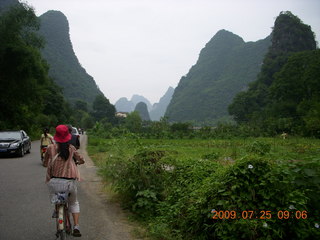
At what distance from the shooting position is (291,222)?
409 cm

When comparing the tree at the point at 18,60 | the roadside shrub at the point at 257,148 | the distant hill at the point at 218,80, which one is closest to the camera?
the roadside shrub at the point at 257,148

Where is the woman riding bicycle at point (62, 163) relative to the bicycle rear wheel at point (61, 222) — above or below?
above

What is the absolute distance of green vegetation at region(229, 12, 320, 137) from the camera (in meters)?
43.1

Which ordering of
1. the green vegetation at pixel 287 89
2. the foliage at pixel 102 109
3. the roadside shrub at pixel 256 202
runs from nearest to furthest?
the roadside shrub at pixel 256 202, the green vegetation at pixel 287 89, the foliage at pixel 102 109

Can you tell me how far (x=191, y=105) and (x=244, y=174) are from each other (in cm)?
15953

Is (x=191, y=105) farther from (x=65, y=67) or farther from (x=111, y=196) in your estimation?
(x=111, y=196)

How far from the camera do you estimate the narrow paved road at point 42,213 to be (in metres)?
5.32

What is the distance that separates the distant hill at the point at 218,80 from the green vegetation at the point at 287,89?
51676 millimetres

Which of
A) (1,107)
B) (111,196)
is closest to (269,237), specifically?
(111,196)

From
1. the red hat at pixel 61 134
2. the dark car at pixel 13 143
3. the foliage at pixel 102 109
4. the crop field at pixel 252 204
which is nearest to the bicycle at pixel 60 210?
the red hat at pixel 61 134

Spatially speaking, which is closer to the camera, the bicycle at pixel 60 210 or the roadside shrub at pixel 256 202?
the roadside shrub at pixel 256 202

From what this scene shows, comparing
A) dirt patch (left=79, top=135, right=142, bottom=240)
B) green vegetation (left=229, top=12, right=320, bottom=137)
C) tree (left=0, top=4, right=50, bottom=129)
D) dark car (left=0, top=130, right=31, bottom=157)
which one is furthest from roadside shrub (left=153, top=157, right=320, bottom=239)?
tree (left=0, top=4, right=50, bottom=129)

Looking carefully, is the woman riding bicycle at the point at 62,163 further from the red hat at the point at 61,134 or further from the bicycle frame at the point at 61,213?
the bicycle frame at the point at 61,213
